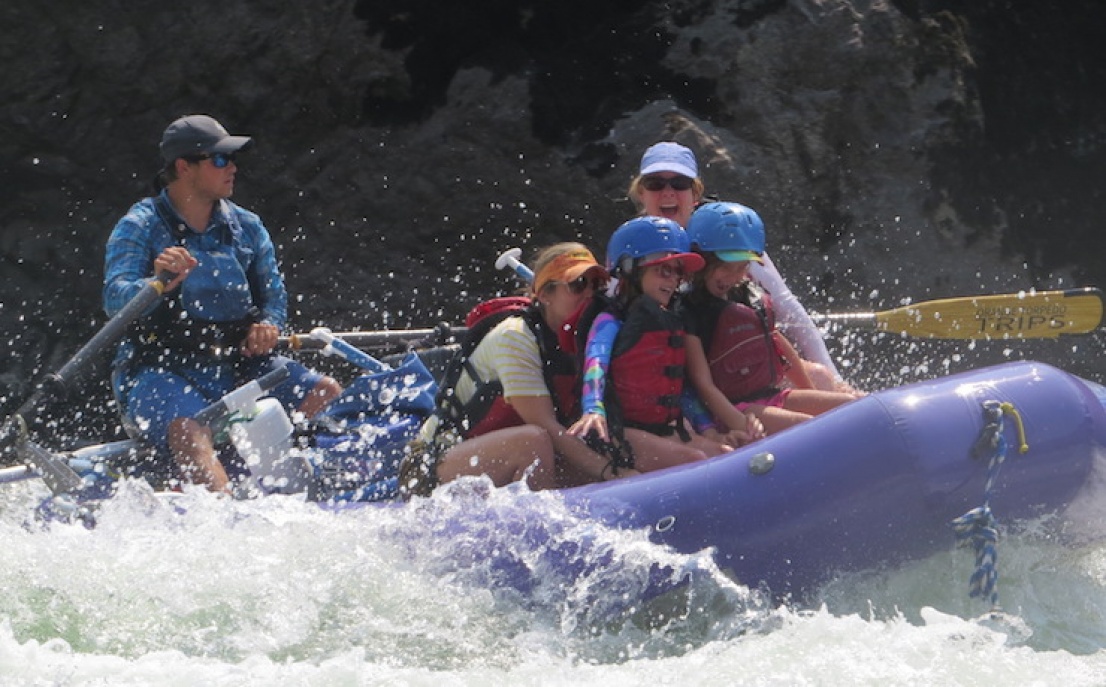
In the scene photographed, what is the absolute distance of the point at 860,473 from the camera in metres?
4.66

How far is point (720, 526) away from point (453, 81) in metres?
4.70

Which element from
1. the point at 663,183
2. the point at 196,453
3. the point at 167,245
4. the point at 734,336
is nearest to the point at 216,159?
the point at 167,245

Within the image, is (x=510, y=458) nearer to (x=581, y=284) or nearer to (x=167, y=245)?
(x=581, y=284)

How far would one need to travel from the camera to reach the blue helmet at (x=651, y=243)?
5.17 metres

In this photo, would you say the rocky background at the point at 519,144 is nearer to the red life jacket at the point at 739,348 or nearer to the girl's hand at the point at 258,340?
the girl's hand at the point at 258,340

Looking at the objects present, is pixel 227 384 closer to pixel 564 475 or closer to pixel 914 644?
pixel 564 475

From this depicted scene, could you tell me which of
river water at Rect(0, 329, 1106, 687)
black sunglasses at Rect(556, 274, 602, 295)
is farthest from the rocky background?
river water at Rect(0, 329, 1106, 687)

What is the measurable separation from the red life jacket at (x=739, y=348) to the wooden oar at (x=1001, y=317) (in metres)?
0.98

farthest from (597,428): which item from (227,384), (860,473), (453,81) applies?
(453,81)

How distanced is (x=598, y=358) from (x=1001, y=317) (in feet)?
6.60

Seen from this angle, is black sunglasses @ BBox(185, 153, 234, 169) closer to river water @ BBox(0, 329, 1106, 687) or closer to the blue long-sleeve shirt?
the blue long-sleeve shirt

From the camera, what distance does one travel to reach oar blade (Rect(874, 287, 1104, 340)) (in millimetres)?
6211

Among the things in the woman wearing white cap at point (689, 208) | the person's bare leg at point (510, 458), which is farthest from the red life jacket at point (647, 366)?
the woman wearing white cap at point (689, 208)

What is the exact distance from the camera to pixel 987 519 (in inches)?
181
